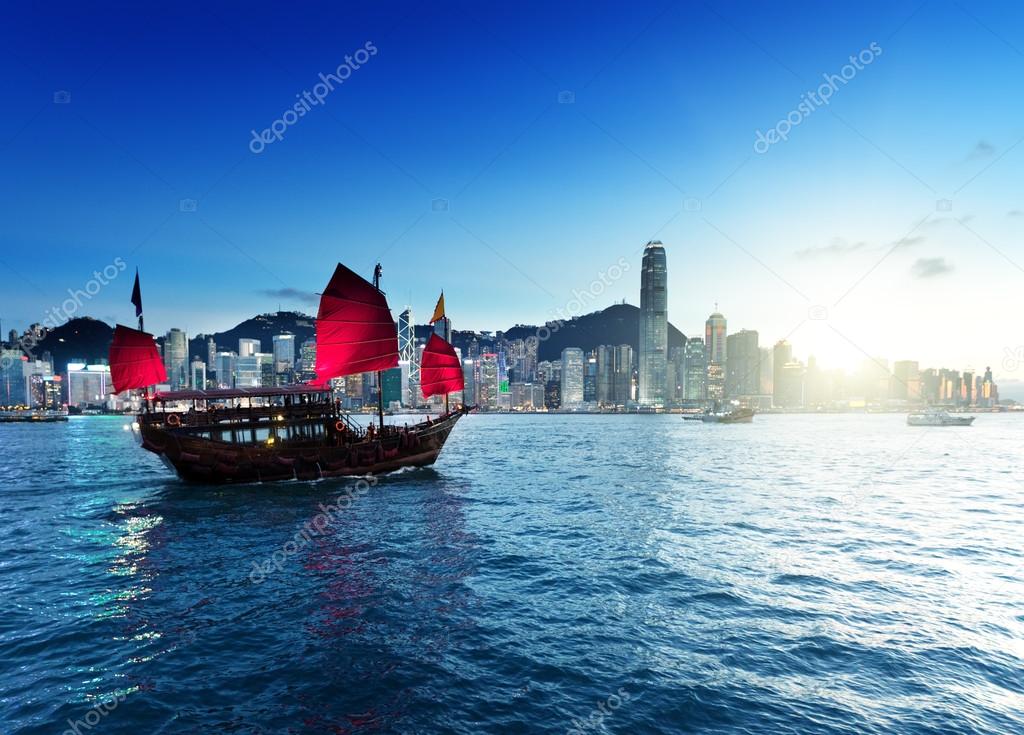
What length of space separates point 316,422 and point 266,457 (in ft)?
14.2

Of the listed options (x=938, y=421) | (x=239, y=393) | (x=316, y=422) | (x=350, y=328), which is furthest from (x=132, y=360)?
(x=938, y=421)

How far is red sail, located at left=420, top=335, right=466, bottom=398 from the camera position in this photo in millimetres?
47344

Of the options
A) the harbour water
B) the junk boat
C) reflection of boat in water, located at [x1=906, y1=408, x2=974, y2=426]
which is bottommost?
reflection of boat in water, located at [x1=906, y1=408, x2=974, y2=426]

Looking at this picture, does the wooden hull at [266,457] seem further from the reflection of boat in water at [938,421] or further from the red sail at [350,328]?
the reflection of boat in water at [938,421]

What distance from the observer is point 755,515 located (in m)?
27.1

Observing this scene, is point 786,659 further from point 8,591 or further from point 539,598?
point 8,591

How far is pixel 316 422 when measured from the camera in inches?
1542

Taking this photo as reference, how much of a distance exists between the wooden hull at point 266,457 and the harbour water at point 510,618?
18.7ft

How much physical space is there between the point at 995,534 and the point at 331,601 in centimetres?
2909

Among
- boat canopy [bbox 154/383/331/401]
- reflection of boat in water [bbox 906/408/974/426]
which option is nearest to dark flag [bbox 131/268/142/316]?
boat canopy [bbox 154/383/331/401]

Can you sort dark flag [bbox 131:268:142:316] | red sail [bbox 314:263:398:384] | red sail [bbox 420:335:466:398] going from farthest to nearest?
red sail [bbox 420:335:466:398]
dark flag [bbox 131:268:142:316]
red sail [bbox 314:263:398:384]

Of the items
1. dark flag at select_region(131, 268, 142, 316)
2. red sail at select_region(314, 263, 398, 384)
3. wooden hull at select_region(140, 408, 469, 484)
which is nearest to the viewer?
wooden hull at select_region(140, 408, 469, 484)

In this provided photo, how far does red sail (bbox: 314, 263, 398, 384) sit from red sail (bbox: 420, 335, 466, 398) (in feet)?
13.3

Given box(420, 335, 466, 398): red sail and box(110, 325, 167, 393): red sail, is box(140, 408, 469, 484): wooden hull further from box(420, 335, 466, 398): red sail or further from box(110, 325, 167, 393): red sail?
box(110, 325, 167, 393): red sail
